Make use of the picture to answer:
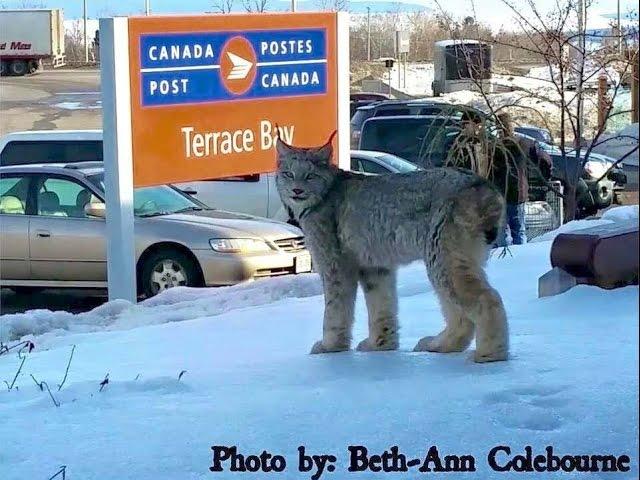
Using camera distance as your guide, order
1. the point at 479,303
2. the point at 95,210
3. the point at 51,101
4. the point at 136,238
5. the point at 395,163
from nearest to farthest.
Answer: the point at 479,303
the point at 136,238
the point at 95,210
the point at 395,163
the point at 51,101

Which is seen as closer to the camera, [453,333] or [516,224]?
[453,333]

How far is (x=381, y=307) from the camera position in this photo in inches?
239

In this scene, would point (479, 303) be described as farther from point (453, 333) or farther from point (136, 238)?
point (136, 238)

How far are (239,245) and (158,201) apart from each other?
1363 mm

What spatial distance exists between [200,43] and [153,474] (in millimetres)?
7216

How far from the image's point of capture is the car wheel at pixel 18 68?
52.7 meters

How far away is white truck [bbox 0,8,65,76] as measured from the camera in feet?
162

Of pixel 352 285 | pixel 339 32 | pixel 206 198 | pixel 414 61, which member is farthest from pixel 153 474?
pixel 414 61

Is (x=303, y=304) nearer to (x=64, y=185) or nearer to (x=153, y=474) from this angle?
(x=153, y=474)

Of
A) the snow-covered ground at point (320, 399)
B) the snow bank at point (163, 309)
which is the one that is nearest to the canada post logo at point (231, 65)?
the snow bank at point (163, 309)

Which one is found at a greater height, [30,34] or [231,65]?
[30,34]

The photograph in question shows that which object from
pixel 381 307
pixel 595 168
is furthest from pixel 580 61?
pixel 595 168

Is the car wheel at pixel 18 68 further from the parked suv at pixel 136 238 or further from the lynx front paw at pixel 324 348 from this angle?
the lynx front paw at pixel 324 348

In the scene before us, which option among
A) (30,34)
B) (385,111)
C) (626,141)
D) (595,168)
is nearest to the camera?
(626,141)
